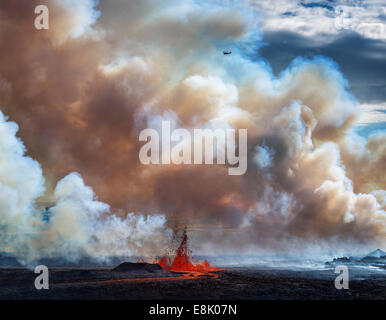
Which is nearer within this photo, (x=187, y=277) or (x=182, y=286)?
(x=182, y=286)

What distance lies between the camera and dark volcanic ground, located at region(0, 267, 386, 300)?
7500 centimetres

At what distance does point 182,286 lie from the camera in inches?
3142

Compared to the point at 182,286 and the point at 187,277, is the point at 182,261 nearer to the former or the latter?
the point at 187,277

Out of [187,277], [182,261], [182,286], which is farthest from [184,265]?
[182,286]

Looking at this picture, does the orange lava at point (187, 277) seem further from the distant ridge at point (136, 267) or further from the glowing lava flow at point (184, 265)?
the distant ridge at point (136, 267)

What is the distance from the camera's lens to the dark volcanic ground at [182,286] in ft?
246

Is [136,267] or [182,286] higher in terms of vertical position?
[136,267]

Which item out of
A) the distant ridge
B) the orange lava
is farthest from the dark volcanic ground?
the orange lava

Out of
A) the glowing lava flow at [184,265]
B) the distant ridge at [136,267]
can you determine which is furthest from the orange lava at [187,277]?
the distant ridge at [136,267]

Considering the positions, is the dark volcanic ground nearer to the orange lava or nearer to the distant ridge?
the distant ridge
